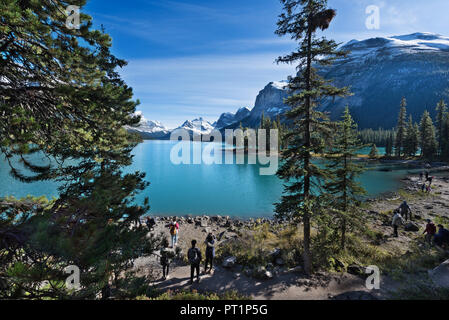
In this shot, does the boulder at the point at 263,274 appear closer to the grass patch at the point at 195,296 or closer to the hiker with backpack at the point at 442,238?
the grass patch at the point at 195,296

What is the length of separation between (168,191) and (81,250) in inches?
1163

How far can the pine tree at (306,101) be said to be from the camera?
8539mm

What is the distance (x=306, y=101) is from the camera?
9109 mm

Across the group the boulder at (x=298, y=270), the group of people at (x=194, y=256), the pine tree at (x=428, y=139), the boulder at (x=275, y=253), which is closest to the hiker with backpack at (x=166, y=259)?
the group of people at (x=194, y=256)

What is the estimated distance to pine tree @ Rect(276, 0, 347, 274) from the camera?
8.54 meters

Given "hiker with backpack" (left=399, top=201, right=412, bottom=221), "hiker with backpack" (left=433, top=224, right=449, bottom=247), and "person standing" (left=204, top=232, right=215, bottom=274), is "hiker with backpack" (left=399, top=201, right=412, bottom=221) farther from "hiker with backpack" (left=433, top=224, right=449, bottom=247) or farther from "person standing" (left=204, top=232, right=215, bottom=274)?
"person standing" (left=204, top=232, right=215, bottom=274)

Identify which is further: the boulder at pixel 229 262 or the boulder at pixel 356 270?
the boulder at pixel 229 262

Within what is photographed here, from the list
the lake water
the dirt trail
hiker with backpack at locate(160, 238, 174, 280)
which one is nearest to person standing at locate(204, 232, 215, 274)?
the dirt trail

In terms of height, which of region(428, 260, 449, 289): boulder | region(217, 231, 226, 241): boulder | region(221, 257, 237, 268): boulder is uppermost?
region(428, 260, 449, 289): boulder

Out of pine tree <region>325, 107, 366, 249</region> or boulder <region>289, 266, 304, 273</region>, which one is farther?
pine tree <region>325, 107, 366, 249</region>

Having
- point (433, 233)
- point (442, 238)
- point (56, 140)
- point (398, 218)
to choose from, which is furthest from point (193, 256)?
point (398, 218)

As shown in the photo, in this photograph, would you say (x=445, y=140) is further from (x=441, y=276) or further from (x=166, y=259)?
(x=166, y=259)

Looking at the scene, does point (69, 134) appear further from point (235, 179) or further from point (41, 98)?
point (235, 179)

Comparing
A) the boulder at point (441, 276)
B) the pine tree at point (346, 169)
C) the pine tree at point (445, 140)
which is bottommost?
the boulder at point (441, 276)
